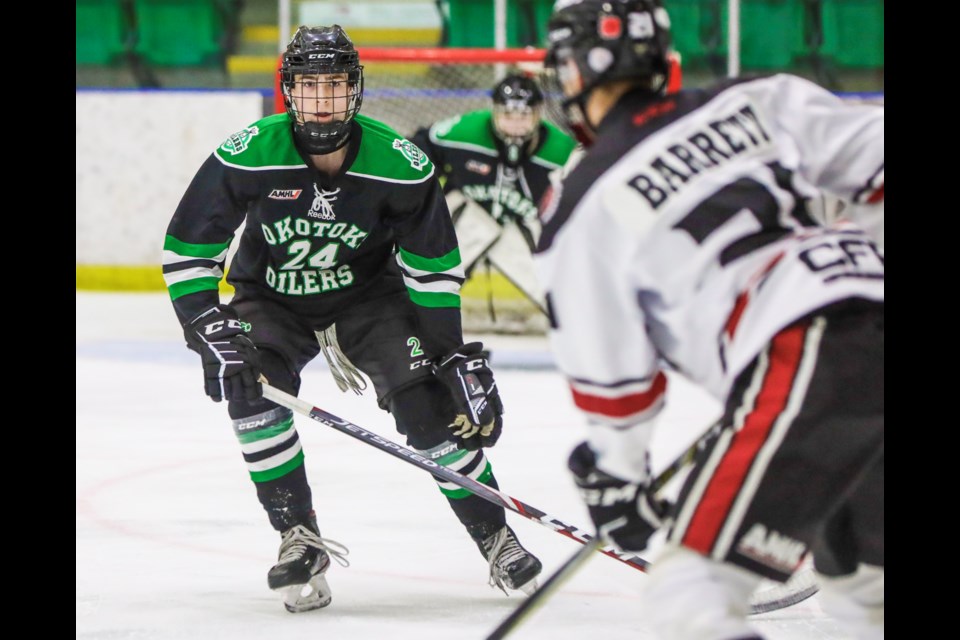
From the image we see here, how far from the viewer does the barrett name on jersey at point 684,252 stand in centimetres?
157

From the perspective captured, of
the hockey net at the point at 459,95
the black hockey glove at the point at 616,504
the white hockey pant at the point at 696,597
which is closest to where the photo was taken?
the white hockey pant at the point at 696,597

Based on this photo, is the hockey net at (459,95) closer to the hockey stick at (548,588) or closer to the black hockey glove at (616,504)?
the hockey stick at (548,588)

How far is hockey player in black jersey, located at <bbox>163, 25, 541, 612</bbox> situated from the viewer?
2.65 metres

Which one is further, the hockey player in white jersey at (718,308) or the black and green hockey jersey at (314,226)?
the black and green hockey jersey at (314,226)

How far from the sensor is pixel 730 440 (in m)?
1.56

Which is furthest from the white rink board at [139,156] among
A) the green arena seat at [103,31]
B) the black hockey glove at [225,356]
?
the black hockey glove at [225,356]

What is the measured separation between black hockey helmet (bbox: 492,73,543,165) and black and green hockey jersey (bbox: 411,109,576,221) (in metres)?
0.05

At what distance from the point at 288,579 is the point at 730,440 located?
1322 mm

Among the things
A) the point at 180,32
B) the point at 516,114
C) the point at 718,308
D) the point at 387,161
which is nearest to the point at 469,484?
the point at 387,161

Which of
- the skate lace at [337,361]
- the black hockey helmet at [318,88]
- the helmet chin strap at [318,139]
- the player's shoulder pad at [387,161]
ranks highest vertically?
the black hockey helmet at [318,88]

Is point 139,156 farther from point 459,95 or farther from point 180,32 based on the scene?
point 459,95

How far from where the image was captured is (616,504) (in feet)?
5.51

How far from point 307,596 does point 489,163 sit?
138 inches

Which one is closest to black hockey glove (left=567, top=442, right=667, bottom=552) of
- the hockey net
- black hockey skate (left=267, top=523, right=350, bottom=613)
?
black hockey skate (left=267, top=523, right=350, bottom=613)
